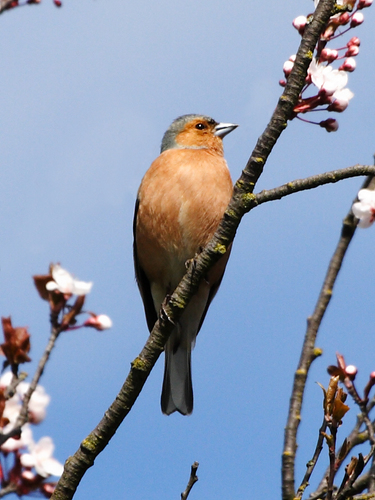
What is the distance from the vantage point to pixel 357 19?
3.96 metres

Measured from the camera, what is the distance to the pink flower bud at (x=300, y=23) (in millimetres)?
3893

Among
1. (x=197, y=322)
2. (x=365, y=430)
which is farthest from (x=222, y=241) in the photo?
(x=197, y=322)

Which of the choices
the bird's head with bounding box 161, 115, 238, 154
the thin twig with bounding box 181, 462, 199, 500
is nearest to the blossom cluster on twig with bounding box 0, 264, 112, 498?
the thin twig with bounding box 181, 462, 199, 500

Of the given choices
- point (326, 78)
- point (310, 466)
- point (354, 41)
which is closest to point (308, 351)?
point (310, 466)

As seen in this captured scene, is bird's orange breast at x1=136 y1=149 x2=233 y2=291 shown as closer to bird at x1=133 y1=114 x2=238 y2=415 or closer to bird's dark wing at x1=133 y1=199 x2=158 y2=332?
bird at x1=133 y1=114 x2=238 y2=415

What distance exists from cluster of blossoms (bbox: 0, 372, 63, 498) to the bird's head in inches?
147

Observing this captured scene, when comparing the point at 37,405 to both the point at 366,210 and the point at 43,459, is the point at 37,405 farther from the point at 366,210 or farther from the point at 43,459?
the point at 366,210

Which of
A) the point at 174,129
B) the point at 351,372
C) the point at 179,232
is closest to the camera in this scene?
the point at 351,372

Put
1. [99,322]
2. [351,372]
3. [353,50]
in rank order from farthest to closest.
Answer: [351,372], [353,50], [99,322]

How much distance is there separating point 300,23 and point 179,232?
2066mm

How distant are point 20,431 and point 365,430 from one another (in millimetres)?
2321

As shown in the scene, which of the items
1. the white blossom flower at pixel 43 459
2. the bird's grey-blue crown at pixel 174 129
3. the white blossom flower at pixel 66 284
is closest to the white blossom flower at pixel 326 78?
the white blossom flower at pixel 66 284

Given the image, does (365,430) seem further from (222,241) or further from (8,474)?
(8,474)

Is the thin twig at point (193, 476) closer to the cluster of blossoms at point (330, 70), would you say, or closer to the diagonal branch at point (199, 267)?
the diagonal branch at point (199, 267)
